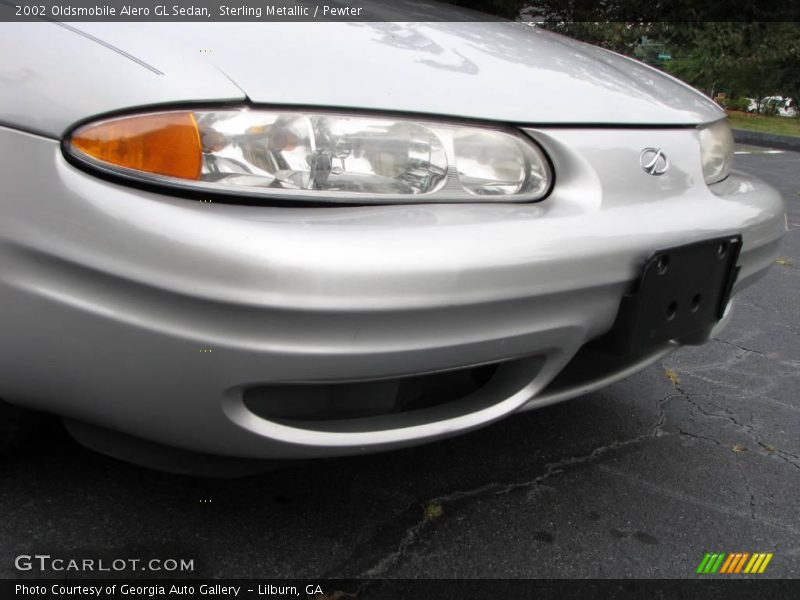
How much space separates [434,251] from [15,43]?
789 mm

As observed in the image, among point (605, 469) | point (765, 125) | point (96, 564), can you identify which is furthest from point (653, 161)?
point (765, 125)

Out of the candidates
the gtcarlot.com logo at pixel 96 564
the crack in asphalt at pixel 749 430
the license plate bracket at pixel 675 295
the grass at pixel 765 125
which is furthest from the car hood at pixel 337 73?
the grass at pixel 765 125

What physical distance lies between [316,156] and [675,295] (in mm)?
781

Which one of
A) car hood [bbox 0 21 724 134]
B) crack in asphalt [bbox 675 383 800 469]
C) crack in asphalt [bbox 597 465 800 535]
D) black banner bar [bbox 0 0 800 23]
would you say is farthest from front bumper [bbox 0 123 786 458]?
crack in asphalt [bbox 675 383 800 469]

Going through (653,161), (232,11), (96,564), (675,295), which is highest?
(232,11)

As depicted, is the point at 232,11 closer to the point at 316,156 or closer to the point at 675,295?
the point at 316,156

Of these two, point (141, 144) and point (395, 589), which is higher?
point (141, 144)

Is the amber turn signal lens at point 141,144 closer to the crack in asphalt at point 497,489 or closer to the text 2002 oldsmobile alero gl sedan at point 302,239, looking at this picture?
the text 2002 oldsmobile alero gl sedan at point 302,239

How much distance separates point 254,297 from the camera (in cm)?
124

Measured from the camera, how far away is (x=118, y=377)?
135cm

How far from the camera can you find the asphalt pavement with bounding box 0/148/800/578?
1646 millimetres

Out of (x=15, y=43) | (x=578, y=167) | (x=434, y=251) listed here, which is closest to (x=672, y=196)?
(x=578, y=167)

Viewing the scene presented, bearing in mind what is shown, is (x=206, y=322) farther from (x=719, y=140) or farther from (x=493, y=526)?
(x=719, y=140)

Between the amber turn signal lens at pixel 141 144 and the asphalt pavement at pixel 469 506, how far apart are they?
0.78 meters
